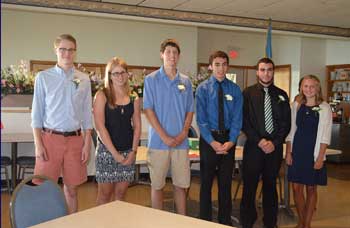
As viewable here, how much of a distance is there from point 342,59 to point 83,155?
886 cm

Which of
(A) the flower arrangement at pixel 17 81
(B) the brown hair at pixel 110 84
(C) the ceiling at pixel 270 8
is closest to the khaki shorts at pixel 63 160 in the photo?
(B) the brown hair at pixel 110 84

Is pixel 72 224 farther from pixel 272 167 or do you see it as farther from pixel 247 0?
pixel 247 0

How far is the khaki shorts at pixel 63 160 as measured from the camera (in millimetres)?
2822

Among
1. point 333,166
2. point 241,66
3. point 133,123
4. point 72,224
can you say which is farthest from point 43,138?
point 241,66

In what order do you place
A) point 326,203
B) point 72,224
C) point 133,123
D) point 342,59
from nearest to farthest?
point 72,224
point 133,123
point 326,203
point 342,59

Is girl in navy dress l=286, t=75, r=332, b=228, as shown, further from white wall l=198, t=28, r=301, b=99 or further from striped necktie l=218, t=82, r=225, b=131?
white wall l=198, t=28, r=301, b=99

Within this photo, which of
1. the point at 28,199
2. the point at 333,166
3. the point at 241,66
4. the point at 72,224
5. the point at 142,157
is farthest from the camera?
the point at 241,66

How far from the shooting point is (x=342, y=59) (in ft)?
33.0

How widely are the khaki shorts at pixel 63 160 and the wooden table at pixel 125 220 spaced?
1119mm

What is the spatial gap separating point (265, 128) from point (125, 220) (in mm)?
2071

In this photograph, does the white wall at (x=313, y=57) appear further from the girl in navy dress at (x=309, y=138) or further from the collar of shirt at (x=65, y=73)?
the collar of shirt at (x=65, y=73)

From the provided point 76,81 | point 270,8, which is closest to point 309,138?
point 76,81

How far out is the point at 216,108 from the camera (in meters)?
3.37

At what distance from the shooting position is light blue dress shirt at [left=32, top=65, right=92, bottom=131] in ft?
9.20
